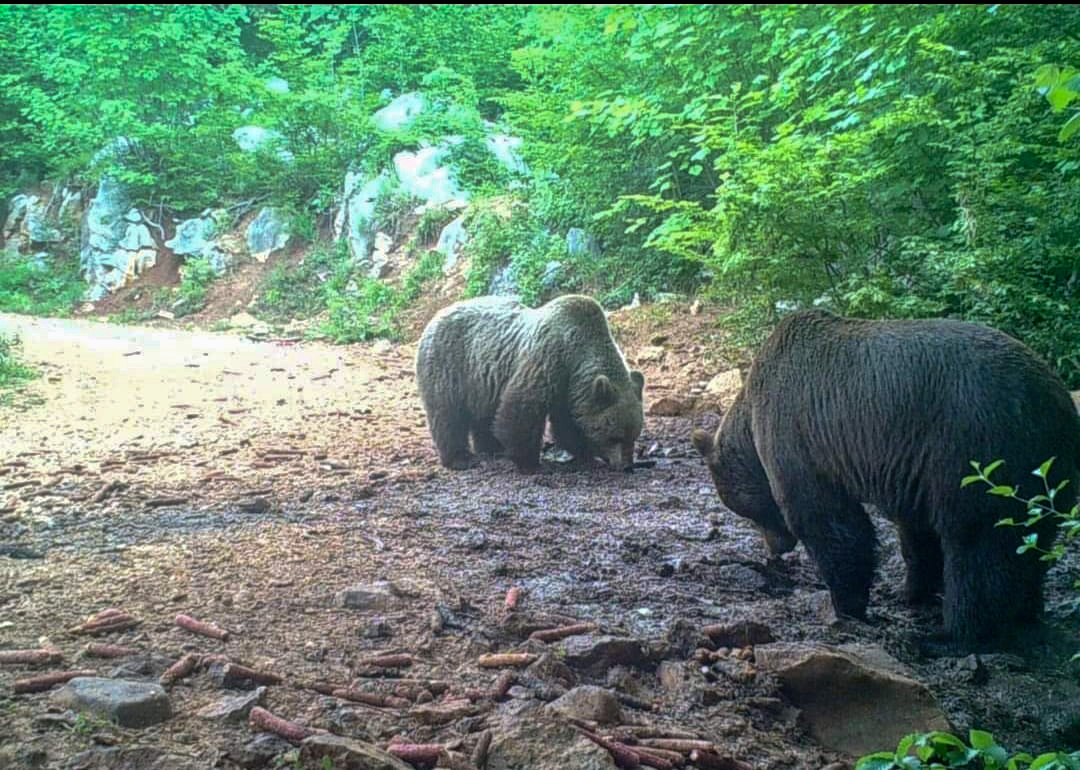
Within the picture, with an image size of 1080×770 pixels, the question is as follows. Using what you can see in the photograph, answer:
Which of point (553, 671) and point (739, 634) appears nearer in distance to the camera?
point (553, 671)

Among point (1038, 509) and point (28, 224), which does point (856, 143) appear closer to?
point (1038, 509)

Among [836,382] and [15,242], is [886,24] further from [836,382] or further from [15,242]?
[15,242]

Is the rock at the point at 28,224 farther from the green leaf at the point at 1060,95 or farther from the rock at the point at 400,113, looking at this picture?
the green leaf at the point at 1060,95

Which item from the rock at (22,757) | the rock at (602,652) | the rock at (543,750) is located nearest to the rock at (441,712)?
the rock at (543,750)

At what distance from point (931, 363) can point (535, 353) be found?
362 cm

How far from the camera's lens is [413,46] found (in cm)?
518

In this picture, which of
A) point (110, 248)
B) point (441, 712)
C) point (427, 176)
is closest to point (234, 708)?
point (441, 712)

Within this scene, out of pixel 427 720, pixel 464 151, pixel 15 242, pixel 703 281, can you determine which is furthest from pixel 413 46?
pixel 15 242

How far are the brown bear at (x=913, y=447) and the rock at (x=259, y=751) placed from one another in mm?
2773

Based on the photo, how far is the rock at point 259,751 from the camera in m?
2.11

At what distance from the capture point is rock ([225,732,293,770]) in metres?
2.11

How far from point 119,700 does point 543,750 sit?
121 cm

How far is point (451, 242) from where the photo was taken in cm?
1173

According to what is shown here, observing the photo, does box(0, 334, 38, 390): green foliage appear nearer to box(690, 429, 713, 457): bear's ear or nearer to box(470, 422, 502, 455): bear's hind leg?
box(470, 422, 502, 455): bear's hind leg
